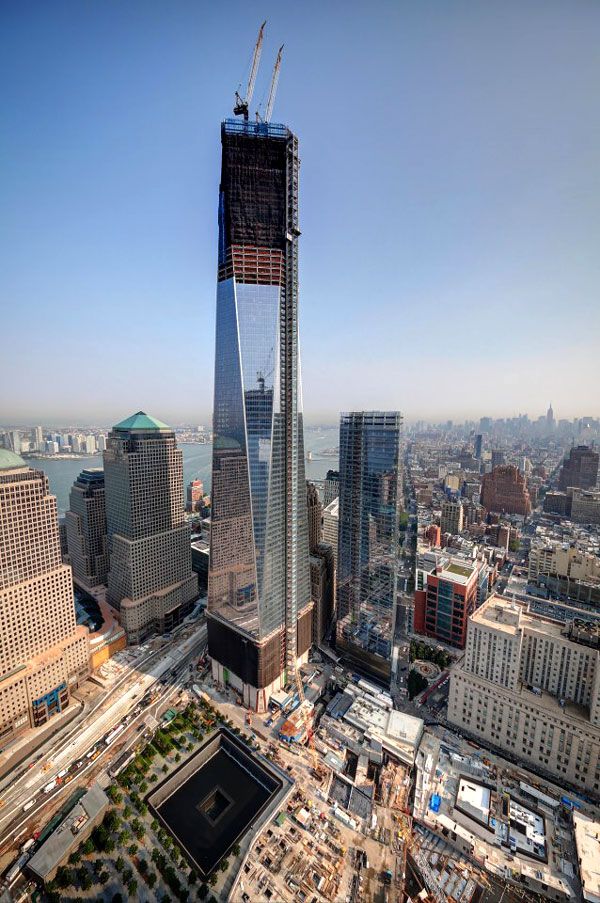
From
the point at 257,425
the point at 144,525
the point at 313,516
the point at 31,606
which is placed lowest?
the point at 31,606

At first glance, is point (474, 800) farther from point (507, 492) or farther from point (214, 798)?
point (507, 492)

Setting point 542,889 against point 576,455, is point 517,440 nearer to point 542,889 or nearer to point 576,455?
point 576,455

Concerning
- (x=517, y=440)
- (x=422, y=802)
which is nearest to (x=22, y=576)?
(x=422, y=802)

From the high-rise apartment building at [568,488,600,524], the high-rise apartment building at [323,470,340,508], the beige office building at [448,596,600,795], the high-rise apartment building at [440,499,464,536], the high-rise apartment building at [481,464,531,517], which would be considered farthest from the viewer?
the high-rise apartment building at [481,464,531,517]

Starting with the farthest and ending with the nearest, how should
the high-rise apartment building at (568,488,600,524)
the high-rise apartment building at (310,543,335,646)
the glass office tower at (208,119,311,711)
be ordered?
the high-rise apartment building at (568,488,600,524), the high-rise apartment building at (310,543,335,646), the glass office tower at (208,119,311,711)

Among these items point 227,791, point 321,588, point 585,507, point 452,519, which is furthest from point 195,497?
point 585,507

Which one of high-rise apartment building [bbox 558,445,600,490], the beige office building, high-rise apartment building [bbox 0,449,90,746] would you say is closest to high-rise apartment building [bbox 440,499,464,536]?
high-rise apartment building [bbox 558,445,600,490]

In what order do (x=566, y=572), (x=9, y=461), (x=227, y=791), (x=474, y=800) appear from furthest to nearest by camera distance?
(x=566, y=572), (x=9, y=461), (x=227, y=791), (x=474, y=800)

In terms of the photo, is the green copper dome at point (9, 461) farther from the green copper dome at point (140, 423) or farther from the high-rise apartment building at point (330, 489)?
the high-rise apartment building at point (330, 489)

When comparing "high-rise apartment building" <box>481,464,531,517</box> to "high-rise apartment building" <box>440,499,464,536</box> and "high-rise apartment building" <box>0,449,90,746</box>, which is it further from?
"high-rise apartment building" <box>0,449,90,746</box>
